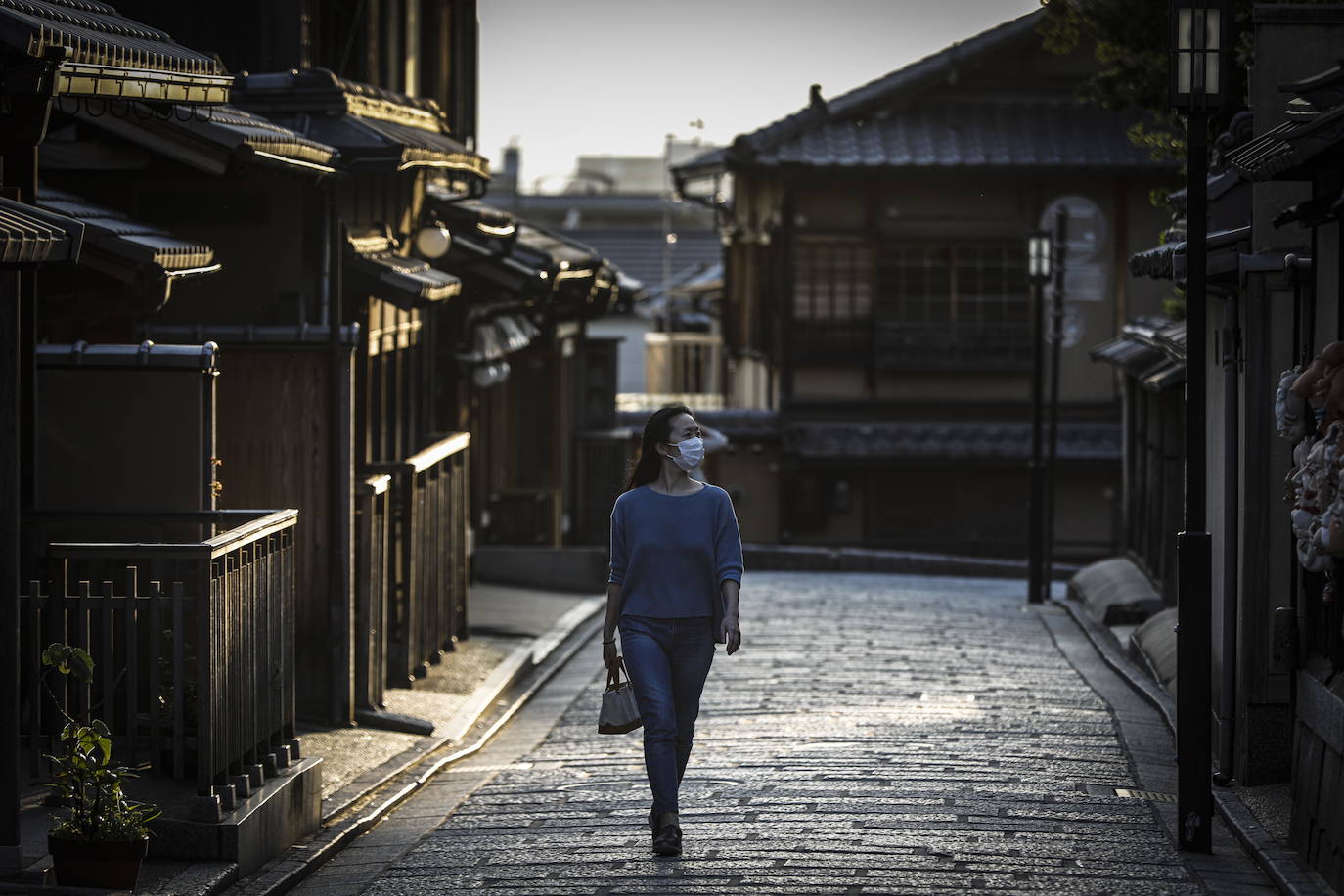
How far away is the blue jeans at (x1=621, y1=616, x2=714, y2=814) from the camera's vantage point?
30.1ft

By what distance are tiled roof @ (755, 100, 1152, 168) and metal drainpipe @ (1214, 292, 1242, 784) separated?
22.5 meters

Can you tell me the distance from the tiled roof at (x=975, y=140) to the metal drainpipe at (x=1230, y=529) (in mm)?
22532

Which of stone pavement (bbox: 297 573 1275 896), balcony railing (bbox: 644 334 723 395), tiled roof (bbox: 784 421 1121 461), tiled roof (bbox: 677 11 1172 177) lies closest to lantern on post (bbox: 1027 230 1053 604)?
stone pavement (bbox: 297 573 1275 896)

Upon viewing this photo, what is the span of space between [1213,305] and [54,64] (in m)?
7.31

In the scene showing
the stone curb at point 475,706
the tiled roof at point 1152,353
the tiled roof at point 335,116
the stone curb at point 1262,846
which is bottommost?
the stone curb at point 475,706

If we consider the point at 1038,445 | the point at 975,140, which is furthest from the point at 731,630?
the point at 975,140

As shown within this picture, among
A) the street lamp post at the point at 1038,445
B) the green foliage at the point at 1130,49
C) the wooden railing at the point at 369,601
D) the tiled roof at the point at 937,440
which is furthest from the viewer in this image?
the tiled roof at the point at 937,440

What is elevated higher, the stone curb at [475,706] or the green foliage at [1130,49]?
the green foliage at [1130,49]

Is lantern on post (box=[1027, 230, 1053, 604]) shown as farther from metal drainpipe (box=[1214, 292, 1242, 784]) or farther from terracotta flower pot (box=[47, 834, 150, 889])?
terracotta flower pot (box=[47, 834, 150, 889])

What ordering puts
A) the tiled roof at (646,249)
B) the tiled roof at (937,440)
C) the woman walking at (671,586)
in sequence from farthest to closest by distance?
Answer: 1. the tiled roof at (646,249)
2. the tiled roof at (937,440)
3. the woman walking at (671,586)

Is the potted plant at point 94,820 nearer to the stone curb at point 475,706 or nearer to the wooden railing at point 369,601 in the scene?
the stone curb at point 475,706

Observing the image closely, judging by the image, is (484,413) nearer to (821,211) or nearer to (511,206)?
(821,211)

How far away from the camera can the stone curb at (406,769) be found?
30.1 ft

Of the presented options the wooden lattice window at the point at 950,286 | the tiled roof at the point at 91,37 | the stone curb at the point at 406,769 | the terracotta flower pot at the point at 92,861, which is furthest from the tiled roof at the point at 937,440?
the terracotta flower pot at the point at 92,861
